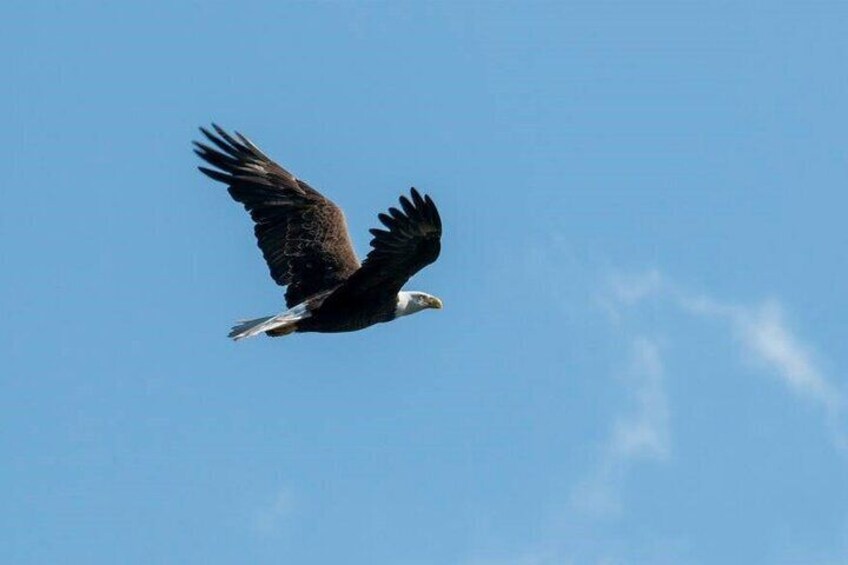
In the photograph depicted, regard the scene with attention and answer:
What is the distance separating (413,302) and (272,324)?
6.92ft

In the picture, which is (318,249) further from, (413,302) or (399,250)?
(399,250)

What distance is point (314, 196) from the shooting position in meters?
24.7

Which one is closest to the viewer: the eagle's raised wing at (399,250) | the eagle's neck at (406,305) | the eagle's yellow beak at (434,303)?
the eagle's raised wing at (399,250)

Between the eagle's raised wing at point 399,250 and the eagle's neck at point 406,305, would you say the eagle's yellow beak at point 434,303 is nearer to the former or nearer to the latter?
the eagle's neck at point 406,305

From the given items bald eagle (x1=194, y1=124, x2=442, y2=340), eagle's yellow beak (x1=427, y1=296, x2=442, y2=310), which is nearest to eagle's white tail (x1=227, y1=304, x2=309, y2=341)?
bald eagle (x1=194, y1=124, x2=442, y2=340)

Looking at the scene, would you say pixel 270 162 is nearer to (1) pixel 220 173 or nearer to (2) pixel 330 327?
(1) pixel 220 173

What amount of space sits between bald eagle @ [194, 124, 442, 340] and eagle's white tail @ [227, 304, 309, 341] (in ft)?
0.04

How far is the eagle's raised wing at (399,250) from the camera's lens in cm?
2023

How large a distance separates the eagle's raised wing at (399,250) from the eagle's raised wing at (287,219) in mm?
1531

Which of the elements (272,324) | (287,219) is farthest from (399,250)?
(287,219)

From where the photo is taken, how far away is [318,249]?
23969 millimetres

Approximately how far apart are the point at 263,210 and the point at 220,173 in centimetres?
83

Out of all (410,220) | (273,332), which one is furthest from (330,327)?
(410,220)

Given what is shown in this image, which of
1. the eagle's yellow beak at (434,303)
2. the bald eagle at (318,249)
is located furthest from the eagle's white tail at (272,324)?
the eagle's yellow beak at (434,303)
